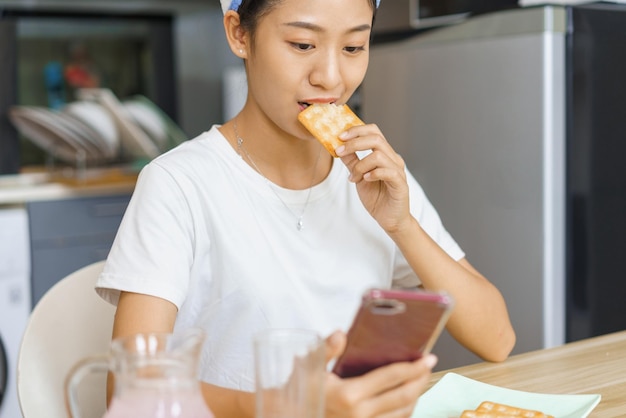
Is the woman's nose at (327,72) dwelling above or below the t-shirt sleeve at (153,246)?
above

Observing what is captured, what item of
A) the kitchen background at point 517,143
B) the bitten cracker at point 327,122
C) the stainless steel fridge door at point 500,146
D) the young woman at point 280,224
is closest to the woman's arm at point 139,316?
the young woman at point 280,224

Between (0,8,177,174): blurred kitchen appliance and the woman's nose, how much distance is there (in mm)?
2462

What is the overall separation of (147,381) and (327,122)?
0.65 m

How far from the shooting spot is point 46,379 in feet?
4.29

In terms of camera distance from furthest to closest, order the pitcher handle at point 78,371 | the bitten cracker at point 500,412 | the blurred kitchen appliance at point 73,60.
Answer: the blurred kitchen appliance at point 73,60 → the bitten cracker at point 500,412 → the pitcher handle at point 78,371

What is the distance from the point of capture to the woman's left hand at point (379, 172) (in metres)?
1.24

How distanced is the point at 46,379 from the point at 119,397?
2.14ft

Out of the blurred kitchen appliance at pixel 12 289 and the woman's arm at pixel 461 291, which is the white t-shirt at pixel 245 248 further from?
the blurred kitchen appliance at pixel 12 289

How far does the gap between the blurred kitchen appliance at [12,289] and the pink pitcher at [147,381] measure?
226 centimetres

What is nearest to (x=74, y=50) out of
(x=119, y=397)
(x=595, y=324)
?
(x=595, y=324)

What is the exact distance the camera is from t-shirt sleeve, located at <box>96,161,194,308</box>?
3.91 ft

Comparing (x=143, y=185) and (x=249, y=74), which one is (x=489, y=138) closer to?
(x=249, y=74)

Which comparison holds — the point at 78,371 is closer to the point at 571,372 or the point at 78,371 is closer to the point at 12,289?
the point at 571,372

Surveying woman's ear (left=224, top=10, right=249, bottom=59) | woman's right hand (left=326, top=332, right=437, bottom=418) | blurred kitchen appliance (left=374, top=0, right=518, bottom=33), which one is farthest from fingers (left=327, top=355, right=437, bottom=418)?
blurred kitchen appliance (left=374, top=0, right=518, bottom=33)
